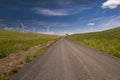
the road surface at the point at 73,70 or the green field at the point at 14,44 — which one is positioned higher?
the road surface at the point at 73,70

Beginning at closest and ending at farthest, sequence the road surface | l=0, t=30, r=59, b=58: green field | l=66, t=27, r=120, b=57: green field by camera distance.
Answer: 1. the road surface
2. l=66, t=27, r=120, b=57: green field
3. l=0, t=30, r=59, b=58: green field

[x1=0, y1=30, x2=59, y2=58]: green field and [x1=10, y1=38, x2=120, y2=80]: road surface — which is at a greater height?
[x1=10, y1=38, x2=120, y2=80]: road surface

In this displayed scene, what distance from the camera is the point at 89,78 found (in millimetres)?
6973

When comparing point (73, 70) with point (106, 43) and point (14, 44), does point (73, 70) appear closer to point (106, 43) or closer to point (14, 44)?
point (106, 43)

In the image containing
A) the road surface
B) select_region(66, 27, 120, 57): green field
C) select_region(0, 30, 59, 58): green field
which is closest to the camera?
the road surface

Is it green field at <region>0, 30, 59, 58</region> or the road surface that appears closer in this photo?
the road surface

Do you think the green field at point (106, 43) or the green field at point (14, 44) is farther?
the green field at point (14, 44)

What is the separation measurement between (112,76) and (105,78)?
53cm

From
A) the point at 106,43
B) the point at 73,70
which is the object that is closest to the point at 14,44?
the point at 106,43

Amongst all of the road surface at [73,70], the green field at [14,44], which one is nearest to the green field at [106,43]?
the road surface at [73,70]

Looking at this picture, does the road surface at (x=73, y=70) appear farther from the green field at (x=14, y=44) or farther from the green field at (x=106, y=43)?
the green field at (x=14, y=44)

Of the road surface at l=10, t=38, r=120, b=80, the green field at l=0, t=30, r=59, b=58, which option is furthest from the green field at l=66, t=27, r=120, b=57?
the green field at l=0, t=30, r=59, b=58

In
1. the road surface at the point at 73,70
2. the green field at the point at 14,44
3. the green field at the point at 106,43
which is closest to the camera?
the road surface at the point at 73,70

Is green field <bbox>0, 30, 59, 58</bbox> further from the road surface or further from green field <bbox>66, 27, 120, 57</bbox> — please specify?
the road surface
